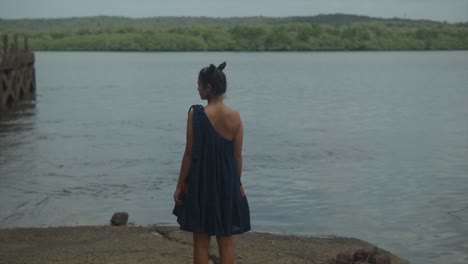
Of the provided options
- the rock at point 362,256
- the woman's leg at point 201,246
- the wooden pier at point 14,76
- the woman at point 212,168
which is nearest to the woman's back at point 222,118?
the woman at point 212,168

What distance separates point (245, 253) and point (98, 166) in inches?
379

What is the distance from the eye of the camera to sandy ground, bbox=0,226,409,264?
880 cm

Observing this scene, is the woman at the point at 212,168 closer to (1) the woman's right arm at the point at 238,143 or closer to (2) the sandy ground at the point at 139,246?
(1) the woman's right arm at the point at 238,143

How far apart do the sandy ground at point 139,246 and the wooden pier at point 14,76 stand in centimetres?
2288

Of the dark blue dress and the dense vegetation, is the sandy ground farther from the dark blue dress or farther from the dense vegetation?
the dense vegetation

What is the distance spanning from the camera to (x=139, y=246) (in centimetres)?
938

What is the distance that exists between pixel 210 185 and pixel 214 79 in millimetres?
900

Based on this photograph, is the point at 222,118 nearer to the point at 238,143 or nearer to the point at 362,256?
the point at 238,143

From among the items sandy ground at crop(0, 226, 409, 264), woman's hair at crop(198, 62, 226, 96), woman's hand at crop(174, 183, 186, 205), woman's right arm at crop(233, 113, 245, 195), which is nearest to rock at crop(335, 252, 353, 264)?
sandy ground at crop(0, 226, 409, 264)

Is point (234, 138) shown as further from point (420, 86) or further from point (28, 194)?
point (420, 86)

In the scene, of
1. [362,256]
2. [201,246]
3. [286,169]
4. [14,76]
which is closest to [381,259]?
[362,256]

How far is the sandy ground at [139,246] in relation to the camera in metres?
8.80

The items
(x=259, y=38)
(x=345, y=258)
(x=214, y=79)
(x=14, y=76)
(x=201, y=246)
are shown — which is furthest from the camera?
(x=259, y=38)

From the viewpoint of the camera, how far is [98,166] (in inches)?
714
